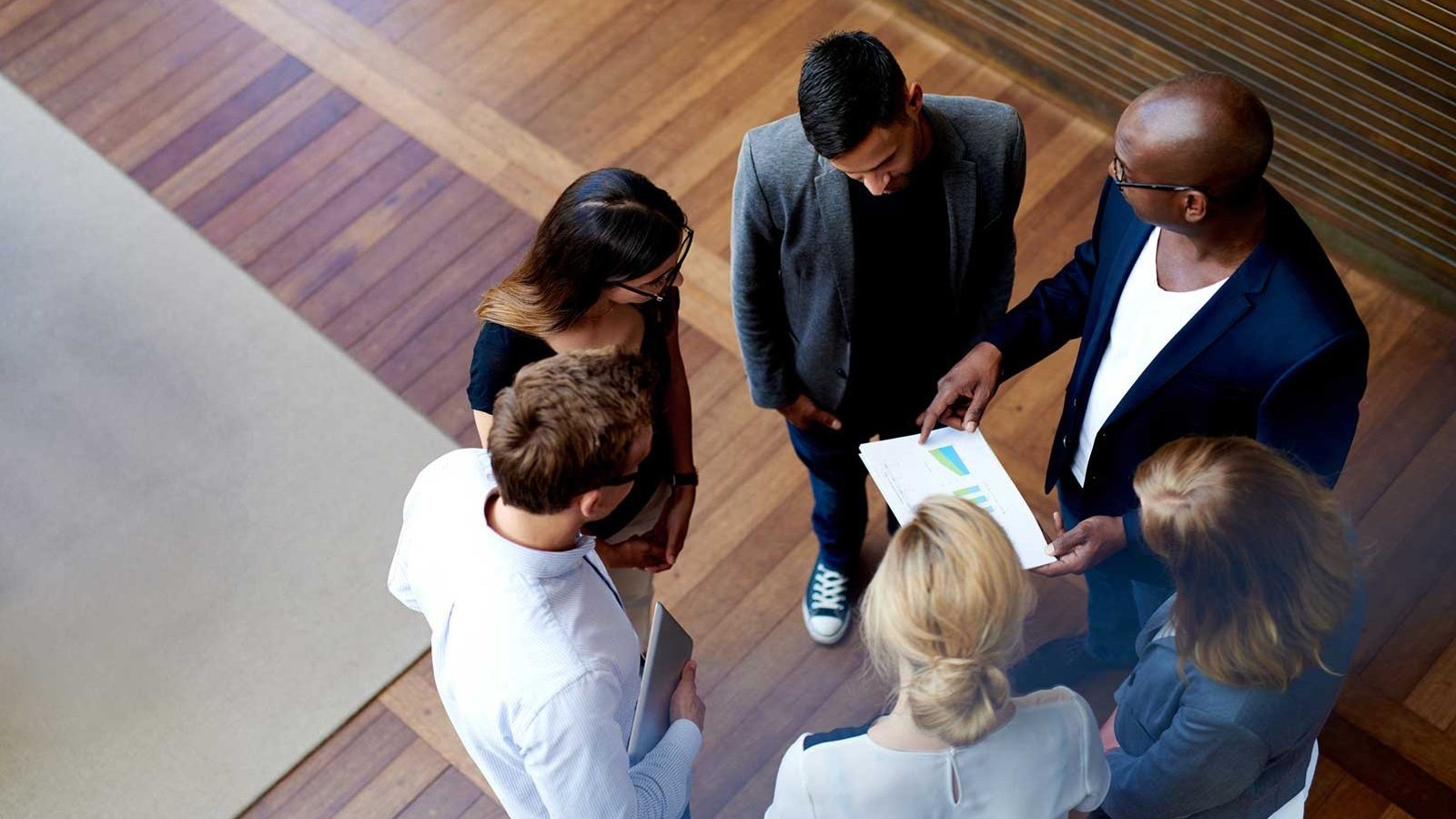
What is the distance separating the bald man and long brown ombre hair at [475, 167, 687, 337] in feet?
2.38

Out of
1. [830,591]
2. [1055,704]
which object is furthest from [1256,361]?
[830,591]

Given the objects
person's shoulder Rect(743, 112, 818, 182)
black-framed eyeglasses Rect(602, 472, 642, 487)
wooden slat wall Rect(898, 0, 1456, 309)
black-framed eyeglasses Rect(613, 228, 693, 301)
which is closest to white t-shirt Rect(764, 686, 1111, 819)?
black-framed eyeglasses Rect(602, 472, 642, 487)

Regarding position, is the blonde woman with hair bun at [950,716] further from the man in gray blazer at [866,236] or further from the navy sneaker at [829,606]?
the navy sneaker at [829,606]

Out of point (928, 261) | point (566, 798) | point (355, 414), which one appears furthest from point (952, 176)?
point (355, 414)

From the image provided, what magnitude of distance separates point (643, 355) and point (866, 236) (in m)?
0.56

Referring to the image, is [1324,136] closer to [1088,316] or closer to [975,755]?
[1088,316]

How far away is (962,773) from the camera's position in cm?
175

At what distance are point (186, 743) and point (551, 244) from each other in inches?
75.5

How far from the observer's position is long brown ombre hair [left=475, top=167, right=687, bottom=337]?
220 cm

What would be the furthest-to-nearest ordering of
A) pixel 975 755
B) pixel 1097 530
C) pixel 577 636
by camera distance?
pixel 1097 530 < pixel 577 636 < pixel 975 755

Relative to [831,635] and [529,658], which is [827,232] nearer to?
[529,658]

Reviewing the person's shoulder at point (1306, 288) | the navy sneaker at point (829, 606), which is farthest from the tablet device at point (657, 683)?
the person's shoulder at point (1306, 288)

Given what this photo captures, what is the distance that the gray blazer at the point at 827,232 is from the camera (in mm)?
2398

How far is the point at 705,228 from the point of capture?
414cm
